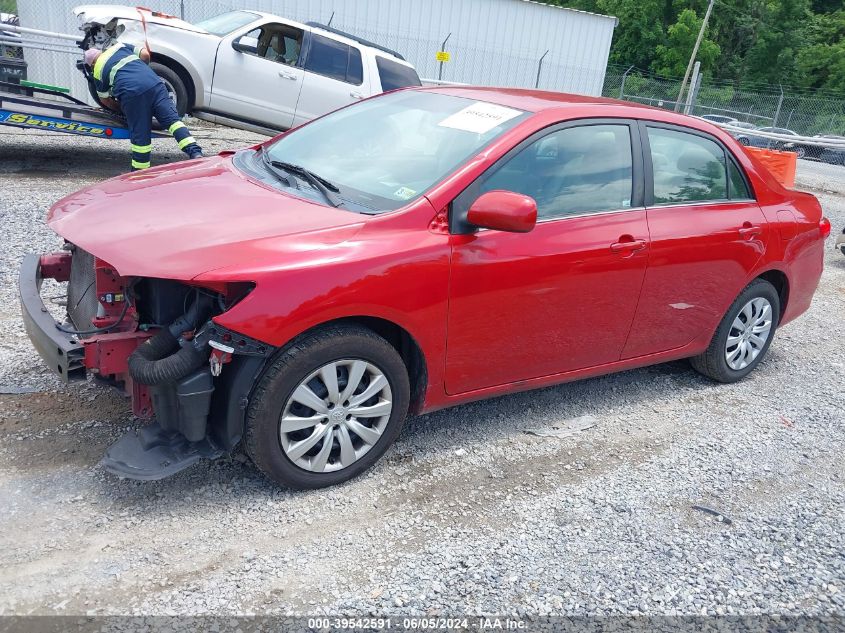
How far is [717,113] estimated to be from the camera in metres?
32.6

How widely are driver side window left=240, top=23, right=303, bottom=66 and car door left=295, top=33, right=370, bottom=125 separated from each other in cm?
17

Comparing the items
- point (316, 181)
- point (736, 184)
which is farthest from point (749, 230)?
point (316, 181)

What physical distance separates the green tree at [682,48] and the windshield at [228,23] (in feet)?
132

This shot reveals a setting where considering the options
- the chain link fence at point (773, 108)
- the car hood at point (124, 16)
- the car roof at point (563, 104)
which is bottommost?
the chain link fence at point (773, 108)

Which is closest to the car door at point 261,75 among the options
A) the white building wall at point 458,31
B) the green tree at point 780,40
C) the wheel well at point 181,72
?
the wheel well at point 181,72

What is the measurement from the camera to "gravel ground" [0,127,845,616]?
271cm

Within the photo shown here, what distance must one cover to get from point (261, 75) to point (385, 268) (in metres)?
8.20

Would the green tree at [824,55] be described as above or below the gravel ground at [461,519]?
above

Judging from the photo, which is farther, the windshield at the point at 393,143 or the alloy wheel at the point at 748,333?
the alloy wheel at the point at 748,333

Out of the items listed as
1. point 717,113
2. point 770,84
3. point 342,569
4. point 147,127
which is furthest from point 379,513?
point 770,84

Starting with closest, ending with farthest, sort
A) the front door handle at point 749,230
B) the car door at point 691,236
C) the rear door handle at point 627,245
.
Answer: the rear door handle at point 627,245, the car door at point 691,236, the front door handle at point 749,230

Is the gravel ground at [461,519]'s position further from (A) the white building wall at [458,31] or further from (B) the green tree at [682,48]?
(B) the green tree at [682,48]

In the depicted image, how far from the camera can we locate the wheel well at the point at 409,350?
326cm

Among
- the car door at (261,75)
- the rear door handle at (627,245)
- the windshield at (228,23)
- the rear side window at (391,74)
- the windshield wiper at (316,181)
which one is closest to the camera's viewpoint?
the windshield wiper at (316,181)
